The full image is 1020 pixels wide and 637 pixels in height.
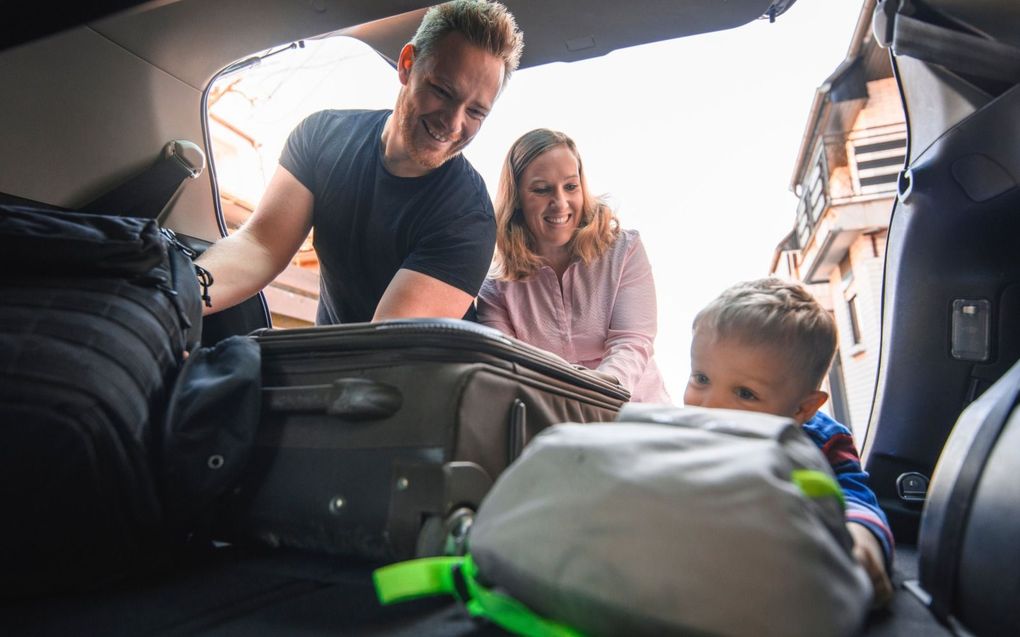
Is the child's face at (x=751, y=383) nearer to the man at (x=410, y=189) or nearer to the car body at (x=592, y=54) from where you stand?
the car body at (x=592, y=54)

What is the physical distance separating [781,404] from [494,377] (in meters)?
0.48

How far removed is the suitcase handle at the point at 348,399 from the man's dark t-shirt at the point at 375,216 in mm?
668

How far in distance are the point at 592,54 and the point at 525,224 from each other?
46 centimetres

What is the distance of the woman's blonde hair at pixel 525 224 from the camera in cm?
162

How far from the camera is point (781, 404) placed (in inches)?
35.2

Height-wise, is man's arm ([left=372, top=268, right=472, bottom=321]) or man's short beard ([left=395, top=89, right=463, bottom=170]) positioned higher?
man's short beard ([left=395, top=89, right=463, bottom=170])

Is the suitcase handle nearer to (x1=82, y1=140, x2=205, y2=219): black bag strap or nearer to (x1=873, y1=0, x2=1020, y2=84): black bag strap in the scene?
(x1=82, y1=140, x2=205, y2=219): black bag strap

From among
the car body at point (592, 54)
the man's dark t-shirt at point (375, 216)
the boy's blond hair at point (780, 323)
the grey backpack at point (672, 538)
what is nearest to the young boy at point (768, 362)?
the boy's blond hair at point (780, 323)

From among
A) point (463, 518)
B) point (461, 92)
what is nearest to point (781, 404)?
point (463, 518)

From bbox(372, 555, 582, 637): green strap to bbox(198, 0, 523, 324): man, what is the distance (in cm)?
77

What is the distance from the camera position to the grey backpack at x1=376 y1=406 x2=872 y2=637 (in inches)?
13.1

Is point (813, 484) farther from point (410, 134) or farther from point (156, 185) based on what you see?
point (156, 185)

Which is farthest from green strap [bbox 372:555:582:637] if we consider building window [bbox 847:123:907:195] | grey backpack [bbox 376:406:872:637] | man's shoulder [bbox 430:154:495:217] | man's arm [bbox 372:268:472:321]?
building window [bbox 847:123:907:195]

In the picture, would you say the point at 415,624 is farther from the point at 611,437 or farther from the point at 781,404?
the point at 781,404
